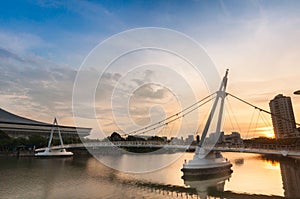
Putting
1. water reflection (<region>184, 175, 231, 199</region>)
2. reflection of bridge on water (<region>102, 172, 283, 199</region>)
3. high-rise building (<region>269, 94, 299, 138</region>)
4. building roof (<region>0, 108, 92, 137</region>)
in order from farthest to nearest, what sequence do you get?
high-rise building (<region>269, 94, 299, 138</region>), building roof (<region>0, 108, 92, 137</region>), water reflection (<region>184, 175, 231, 199</region>), reflection of bridge on water (<region>102, 172, 283, 199</region>)

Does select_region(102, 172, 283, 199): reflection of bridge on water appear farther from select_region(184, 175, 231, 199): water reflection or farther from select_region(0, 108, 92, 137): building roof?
select_region(0, 108, 92, 137): building roof

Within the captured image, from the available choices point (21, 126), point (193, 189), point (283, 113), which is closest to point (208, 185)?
point (193, 189)

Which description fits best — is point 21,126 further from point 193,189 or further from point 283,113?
point 283,113

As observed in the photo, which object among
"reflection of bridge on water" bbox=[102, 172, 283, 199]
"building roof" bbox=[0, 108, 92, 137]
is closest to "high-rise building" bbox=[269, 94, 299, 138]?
"reflection of bridge on water" bbox=[102, 172, 283, 199]

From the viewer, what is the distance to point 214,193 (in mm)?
11781

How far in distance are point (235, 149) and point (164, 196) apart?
717 cm

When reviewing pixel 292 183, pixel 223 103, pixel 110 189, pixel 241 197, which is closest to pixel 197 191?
pixel 241 197

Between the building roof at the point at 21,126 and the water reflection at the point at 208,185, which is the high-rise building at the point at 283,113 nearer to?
the water reflection at the point at 208,185

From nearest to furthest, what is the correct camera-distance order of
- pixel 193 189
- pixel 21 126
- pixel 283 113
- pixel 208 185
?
1. pixel 193 189
2. pixel 208 185
3. pixel 21 126
4. pixel 283 113

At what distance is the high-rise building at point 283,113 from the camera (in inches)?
1879

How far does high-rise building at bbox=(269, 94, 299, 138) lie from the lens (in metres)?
47.7

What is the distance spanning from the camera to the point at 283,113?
48.2 metres

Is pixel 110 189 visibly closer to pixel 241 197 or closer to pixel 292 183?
pixel 241 197

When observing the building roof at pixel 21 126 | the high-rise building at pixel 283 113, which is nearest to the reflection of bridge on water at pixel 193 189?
the building roof at pixel 21 126
